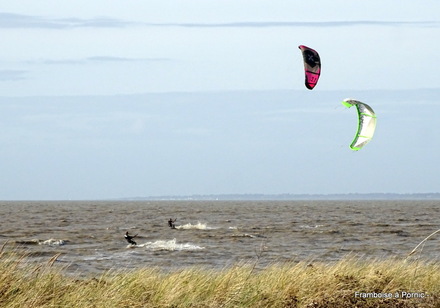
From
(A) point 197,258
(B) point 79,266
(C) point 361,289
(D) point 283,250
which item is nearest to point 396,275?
(C) point 361,289

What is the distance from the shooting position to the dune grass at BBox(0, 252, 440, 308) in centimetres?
979

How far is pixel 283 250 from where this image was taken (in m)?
35.4

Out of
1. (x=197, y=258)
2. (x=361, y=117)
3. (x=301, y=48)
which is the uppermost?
(x=301, y=48)

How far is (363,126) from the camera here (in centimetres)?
1736

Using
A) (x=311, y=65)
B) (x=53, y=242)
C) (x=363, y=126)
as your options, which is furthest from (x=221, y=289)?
(x=53, y=242)

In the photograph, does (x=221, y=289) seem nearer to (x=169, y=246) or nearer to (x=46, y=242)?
(x=169, y=246)

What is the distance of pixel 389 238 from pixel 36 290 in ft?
123

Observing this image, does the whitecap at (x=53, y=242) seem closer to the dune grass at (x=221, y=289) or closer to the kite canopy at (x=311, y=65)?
the kite canopy at (x=311, y=65)

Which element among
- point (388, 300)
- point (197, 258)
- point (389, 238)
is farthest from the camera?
point (389, 238)

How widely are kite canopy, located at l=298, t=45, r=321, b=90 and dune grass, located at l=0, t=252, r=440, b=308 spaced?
20.9 ft

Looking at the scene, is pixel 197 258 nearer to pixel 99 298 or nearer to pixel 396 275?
pixel 396 275

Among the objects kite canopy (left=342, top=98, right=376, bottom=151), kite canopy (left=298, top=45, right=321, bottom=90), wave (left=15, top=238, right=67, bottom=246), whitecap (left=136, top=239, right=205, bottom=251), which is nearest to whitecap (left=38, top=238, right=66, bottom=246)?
wave (left=15, top=238, right=67, bottom=246)

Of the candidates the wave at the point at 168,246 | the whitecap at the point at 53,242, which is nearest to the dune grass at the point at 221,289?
the wave at the point at 168,246

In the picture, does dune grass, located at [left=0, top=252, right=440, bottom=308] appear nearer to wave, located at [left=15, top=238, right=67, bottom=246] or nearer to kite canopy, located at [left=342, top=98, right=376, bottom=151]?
kite canopy, located at [left=342, top=98, right=376, bottom=151]
